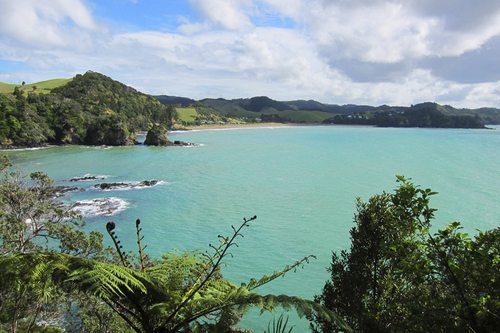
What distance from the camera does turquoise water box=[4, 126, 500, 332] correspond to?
33094 millimetres

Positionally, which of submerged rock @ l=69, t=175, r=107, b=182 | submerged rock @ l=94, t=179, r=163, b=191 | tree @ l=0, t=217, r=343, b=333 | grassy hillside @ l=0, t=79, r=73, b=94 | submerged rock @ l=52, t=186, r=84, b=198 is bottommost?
submerged rock @ l=69, t=175, r=107, b=182

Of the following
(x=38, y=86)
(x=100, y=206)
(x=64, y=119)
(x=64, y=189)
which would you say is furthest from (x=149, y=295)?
(x=38, y=86)

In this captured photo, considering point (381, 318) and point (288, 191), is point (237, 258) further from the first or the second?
point (288, 191)

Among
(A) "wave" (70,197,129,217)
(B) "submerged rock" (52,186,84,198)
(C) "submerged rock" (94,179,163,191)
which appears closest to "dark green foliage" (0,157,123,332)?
(A) "wave" (70,197,129,217)

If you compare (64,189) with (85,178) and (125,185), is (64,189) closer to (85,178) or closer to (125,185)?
(125,185)

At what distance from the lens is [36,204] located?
63.3 ft

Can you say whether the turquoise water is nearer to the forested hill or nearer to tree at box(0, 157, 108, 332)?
tree at box(0, 157, 108, 332)

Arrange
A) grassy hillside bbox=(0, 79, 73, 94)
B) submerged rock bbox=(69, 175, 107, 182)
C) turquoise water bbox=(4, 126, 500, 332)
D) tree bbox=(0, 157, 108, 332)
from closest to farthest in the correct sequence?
tree bbox=(0, 157, 108, 332)
turquoise water bbox=(4, 126, 500, 332)
submerged rock bbox=(69, 175, 107, 182)
grassy hillside bbox=(0, 79, 73, 94)

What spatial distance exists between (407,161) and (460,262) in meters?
89.2

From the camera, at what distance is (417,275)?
769 cm

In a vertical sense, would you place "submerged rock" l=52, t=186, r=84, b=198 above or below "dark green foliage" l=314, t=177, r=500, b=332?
below

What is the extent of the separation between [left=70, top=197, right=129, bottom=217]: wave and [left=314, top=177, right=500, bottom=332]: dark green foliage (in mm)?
33261

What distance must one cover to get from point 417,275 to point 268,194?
155 ft


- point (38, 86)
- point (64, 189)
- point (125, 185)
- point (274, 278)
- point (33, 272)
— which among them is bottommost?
point (125, 185)
